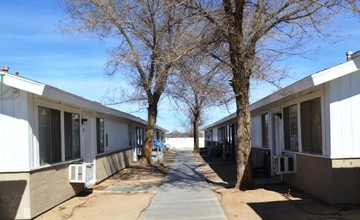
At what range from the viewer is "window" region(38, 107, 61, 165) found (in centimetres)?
1027

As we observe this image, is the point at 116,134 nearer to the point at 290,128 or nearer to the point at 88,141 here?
the point at 88,141

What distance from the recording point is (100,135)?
669 inches

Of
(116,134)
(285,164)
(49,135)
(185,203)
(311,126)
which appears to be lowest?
(185,203)

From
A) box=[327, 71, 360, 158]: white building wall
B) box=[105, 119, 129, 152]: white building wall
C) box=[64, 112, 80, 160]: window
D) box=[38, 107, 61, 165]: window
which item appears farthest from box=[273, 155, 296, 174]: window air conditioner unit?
box=[105, 119, 129, 152]: white building wall

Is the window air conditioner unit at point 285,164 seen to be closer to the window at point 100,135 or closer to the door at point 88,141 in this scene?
the door at point 88,141

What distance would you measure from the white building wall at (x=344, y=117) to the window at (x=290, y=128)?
9.30 feet

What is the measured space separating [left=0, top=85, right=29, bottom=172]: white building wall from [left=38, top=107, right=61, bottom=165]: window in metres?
0.83

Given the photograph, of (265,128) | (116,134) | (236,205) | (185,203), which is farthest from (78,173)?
(116,134)

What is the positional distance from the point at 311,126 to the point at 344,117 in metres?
1.55

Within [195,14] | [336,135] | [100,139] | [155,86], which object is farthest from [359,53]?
[155,86]

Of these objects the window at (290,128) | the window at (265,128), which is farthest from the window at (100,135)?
the window at (290,128)

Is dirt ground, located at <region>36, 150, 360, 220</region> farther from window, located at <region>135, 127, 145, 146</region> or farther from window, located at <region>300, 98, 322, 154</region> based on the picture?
window, located at <region>135, 127, 145, 146</region>

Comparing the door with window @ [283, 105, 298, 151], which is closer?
window @ [283, 105, 298, 151]

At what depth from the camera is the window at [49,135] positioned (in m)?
10.3
